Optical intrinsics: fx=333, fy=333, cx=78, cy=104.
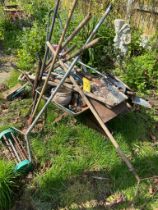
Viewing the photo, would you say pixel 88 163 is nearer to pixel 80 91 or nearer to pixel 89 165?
pixel 89 165

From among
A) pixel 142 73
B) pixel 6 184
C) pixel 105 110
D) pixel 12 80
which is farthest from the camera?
pixel 12 80

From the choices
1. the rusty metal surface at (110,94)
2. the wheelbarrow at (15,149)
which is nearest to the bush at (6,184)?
the wheelbarrow at (15,149)

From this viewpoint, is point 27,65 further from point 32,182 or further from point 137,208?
point 137,208

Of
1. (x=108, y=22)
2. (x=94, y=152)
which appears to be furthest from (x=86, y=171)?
(x=108, y=22)

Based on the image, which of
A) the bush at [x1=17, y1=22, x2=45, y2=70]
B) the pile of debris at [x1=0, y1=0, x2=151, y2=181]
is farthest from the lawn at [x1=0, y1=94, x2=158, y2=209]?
the bush at [x1=17, y1=22, x2=45, y2=70]

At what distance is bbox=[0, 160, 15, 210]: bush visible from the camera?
3.48 meters

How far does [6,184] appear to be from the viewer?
138 inches

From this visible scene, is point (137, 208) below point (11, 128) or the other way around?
below

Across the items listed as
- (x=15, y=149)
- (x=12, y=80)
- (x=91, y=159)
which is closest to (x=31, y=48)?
(x=12, y=80)

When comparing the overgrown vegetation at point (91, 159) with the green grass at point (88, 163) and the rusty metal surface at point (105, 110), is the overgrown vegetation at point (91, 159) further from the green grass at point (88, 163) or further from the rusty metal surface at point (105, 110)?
the rusty metal surface at point (105, 110)

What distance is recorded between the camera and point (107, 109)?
12.9 ft

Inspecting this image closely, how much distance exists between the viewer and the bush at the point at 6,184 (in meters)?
3.48

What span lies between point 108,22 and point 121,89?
2.51 metres

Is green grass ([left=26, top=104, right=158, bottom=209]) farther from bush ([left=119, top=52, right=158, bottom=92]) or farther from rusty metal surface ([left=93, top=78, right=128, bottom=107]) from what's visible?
bush ([left=119, top=52, right=158, bottom=92])
